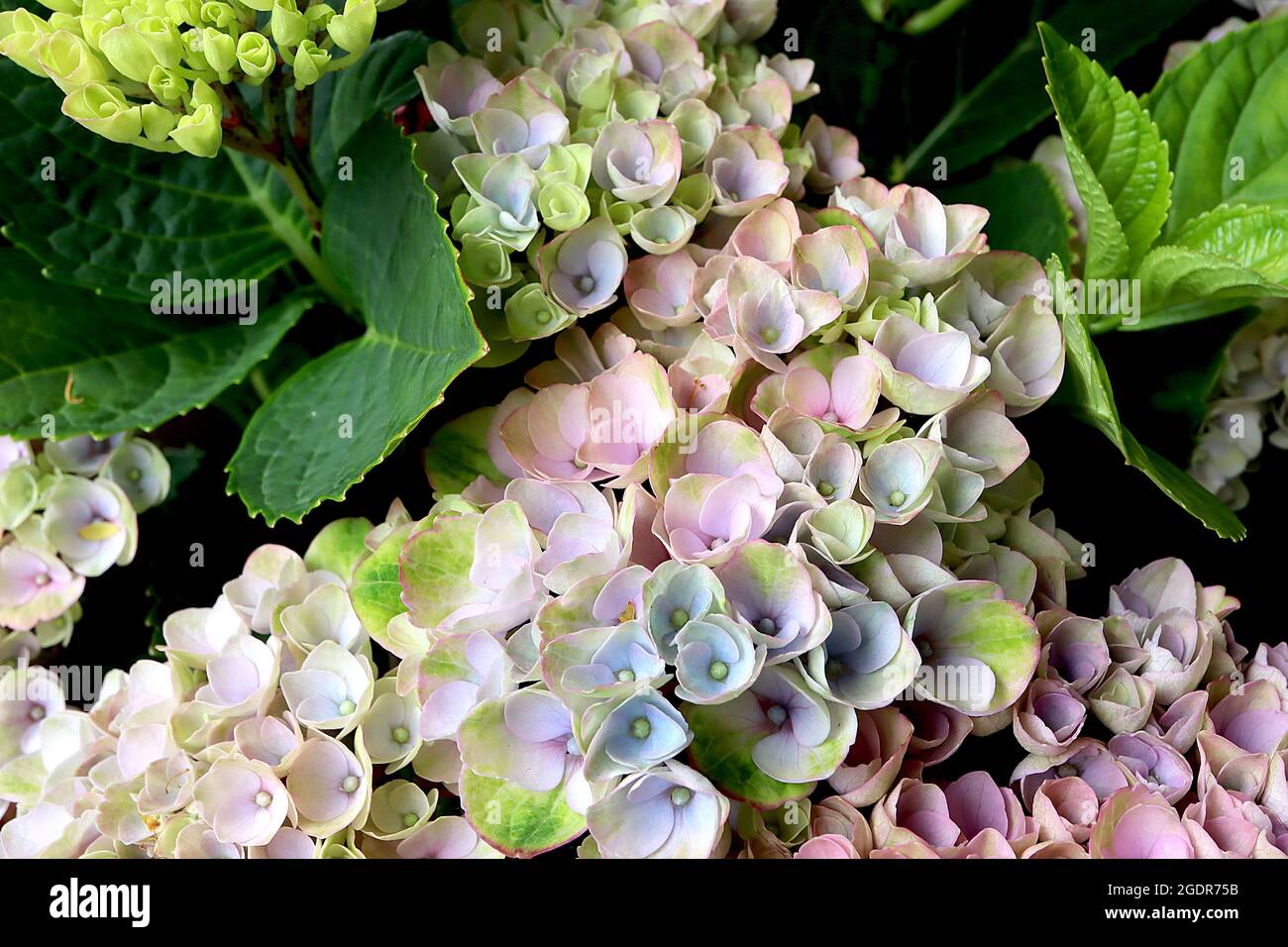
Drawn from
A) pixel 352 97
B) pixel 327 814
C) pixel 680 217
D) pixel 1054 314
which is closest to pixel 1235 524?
pixel 1054 314

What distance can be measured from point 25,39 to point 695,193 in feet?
1.04

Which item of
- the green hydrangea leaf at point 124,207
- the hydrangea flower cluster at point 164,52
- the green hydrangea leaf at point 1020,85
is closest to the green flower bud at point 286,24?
the hydrangea flower cluster at point 164,52

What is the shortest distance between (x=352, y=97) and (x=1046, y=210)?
434 millimetres

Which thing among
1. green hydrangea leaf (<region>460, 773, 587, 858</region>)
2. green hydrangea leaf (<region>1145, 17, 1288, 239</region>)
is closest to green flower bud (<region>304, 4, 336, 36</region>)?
green hydrangea leaf (<region>460, 773, 587, 858</region>)

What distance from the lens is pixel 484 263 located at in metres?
0.57

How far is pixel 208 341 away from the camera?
69 cm

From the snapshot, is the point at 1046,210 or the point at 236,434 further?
the point at 236,434

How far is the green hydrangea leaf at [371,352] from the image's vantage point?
54cm

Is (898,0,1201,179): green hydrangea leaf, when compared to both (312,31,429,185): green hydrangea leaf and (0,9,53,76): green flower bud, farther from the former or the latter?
(0,9,53,76): green flower bud

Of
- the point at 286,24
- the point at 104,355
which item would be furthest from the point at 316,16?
the point at 104,355

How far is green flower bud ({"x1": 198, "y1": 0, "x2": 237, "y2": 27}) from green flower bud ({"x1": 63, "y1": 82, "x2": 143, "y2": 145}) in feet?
0.17

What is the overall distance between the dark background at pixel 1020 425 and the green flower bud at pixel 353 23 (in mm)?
192
